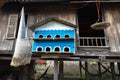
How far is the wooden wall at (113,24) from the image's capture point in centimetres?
721

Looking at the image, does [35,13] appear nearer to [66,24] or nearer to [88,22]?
[66,24]

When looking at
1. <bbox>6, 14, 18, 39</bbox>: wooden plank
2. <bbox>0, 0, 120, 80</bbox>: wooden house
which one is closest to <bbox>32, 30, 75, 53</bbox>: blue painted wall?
<bbox>0, 0, 120, 80</bbox>: wooden house

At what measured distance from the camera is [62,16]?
7.88m

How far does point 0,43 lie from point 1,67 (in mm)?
2289

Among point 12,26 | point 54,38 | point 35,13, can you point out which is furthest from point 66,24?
point 12,26

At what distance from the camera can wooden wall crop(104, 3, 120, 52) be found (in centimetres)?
721

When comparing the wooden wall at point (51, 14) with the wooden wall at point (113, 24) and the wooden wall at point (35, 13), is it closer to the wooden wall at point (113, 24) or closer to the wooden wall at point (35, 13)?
the wooden wall at point (35, 13)

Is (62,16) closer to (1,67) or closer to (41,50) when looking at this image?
(41,50)

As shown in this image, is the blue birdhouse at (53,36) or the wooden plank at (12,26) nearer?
the blue birdhouse at (53,36)

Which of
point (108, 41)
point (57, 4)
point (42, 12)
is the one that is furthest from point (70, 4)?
point (108, 41)

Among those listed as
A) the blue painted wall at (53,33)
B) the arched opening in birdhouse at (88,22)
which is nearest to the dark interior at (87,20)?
the arched opening in birdhouse at (88,22)

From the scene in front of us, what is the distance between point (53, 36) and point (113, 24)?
9.19 ft

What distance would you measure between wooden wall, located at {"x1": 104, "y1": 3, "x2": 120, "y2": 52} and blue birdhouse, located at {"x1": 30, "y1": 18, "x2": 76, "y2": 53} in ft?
5.49

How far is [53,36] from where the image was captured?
719 cm
